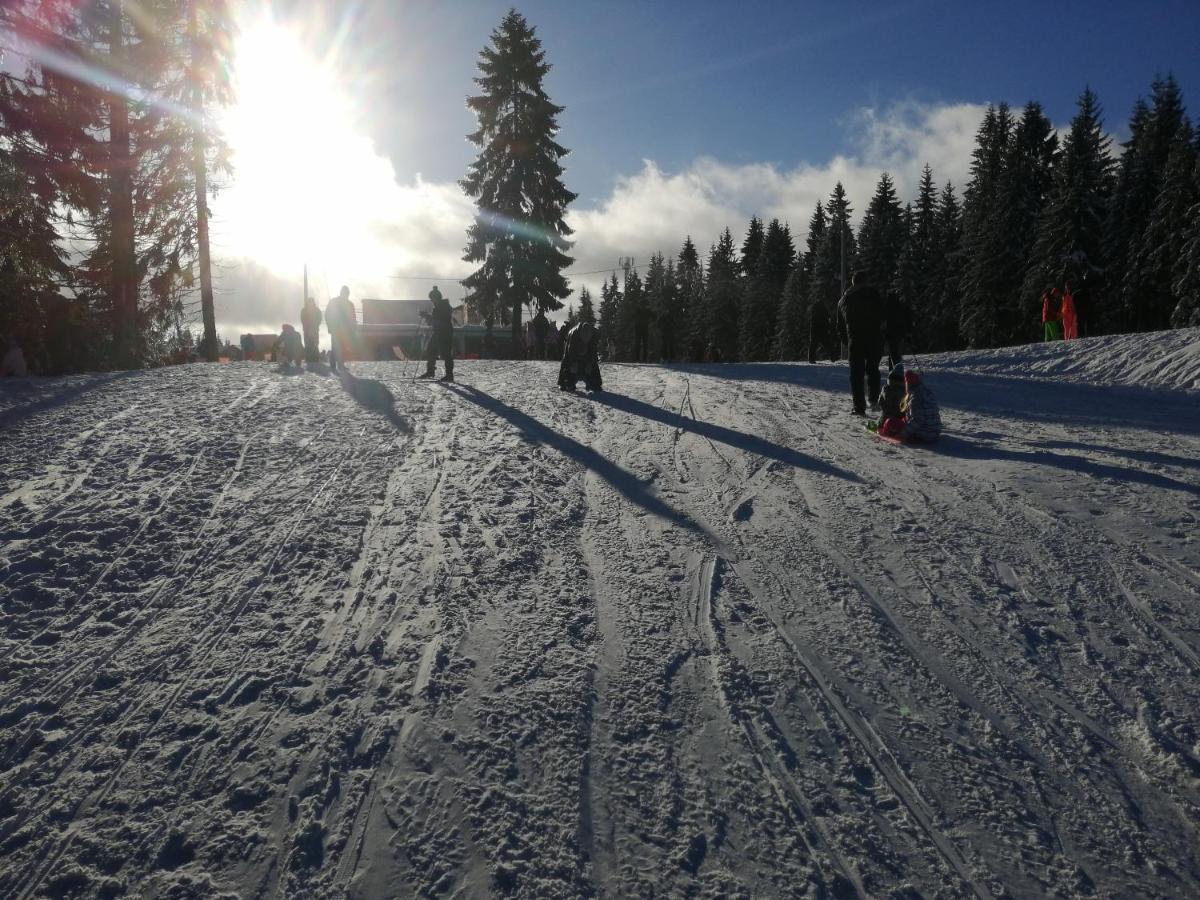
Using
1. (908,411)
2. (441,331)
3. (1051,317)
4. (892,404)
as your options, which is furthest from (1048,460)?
(1051,317)

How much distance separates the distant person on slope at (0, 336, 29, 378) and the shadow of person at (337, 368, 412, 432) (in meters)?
Result: 6.54

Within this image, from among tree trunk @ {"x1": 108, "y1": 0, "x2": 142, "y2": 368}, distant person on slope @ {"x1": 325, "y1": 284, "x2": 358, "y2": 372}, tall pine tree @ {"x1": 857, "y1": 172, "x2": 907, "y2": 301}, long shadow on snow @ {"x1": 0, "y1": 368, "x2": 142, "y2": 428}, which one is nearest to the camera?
long shadow on snow @ {"x1": 0, "y1": 368, "x2": 142, "y2": 428}

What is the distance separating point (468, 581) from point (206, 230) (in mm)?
20125

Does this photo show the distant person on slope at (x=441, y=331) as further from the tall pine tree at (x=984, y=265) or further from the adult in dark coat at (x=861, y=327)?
the tall pine tree at (x=984, y=265)

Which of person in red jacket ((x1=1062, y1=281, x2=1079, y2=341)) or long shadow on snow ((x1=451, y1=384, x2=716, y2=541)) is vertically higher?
person in red jacket ((x1=1062, y1=281, x2=1079, y2=341))

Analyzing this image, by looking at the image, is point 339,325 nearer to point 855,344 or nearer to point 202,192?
point 202,192

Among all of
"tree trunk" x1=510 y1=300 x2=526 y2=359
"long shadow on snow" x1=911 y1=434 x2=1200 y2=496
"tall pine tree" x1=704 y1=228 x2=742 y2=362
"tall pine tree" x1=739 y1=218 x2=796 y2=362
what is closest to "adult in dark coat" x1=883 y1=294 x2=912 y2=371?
"long shadow on snow" x1=911 y1=434 x2=1200 y2=496

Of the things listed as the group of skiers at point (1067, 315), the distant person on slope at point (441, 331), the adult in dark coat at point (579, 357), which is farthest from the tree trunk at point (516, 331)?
the group of skiers at point (1067, 315)

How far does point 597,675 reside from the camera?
10.5ft

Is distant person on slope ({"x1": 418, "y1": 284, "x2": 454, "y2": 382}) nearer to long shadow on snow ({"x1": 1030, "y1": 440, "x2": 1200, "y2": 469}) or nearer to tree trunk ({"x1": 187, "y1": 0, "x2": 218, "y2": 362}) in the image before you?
long shadow on snow ({"x1": 1030, "y1": 440, "x2": 1200, "y2": 469})

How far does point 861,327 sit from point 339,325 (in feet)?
37.0

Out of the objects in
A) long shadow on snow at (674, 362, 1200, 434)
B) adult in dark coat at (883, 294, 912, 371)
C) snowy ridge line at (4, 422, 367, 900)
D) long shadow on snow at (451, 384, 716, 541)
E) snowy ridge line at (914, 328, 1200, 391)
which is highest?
adult in dark coat at (883, 294, 912, 371)

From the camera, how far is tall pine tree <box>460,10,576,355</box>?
96.3 ft

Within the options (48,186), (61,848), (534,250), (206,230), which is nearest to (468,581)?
(61,848)
